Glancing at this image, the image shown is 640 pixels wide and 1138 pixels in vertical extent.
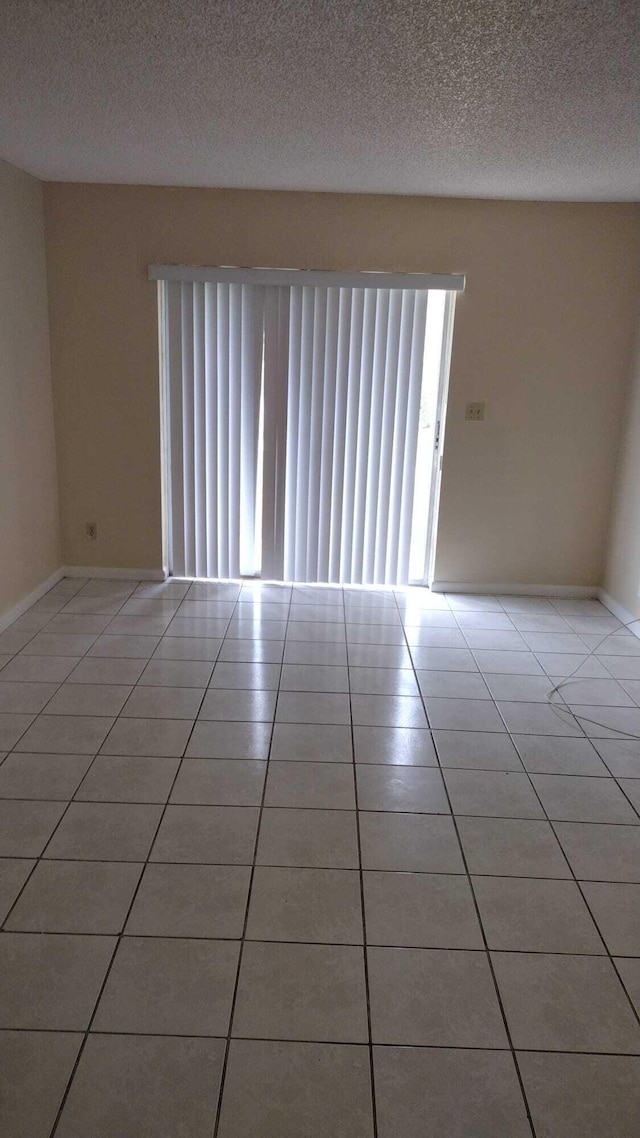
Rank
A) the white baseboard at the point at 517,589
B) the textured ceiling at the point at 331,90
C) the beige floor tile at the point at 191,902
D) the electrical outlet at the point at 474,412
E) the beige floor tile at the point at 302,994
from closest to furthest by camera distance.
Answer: the beige floor tile at the point at 302,994
the beige floor tile at the point at 191,902
the textured ceiling at the point at 331,90
the electrical outlet at the point at 474,412
the white baseboard at the point at 517,589

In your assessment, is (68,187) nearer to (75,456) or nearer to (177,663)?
(75,456)

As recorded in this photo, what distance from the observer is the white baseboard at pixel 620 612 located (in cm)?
413

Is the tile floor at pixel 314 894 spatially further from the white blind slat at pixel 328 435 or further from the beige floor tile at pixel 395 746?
A: the white blind slat at pixel 328 435

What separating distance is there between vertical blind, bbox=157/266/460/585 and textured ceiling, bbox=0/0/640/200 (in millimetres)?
700

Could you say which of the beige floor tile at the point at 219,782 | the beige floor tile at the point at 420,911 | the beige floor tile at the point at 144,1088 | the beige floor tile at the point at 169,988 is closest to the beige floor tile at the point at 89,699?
the beige floor tile at the point at 219,782

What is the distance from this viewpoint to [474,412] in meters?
4.44

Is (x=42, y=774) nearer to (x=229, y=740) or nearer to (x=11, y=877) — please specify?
(x=11, y=877)

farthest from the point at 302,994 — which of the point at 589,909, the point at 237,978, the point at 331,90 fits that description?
the point at 331,90

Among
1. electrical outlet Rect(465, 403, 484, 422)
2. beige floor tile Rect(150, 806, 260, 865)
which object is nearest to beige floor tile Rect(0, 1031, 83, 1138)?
beige floor tile Rect(150, 806, 260, 865)

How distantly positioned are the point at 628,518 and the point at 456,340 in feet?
4.68

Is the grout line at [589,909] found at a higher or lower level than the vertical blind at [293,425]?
lower

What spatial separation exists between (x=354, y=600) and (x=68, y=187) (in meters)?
2.83

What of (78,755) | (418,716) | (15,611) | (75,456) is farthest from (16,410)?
(418,716)

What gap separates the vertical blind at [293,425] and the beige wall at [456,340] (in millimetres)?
162
